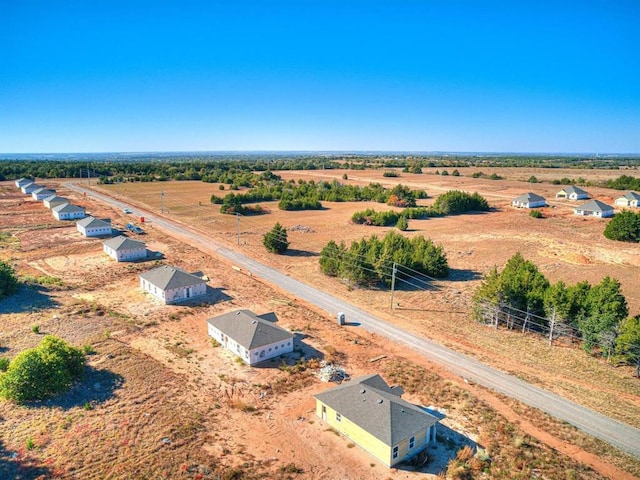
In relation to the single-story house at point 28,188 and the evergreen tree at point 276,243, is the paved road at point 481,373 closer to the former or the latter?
the evergreen tree at point 276,243

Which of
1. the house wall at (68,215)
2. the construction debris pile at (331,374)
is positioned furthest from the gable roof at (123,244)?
the construction debris pile at (331,374)

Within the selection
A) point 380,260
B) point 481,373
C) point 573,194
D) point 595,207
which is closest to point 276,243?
point 380,260

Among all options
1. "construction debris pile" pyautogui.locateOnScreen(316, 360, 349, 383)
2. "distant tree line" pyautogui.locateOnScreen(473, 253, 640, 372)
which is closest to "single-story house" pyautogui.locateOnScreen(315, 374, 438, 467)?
"construction debris pile" pyautogui.locateOnScreen(316, 360, 349, 383)

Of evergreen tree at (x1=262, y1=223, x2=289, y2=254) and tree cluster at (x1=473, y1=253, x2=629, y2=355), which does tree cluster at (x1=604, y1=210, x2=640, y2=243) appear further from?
evergreen tree at (x1=262, y1=223, x2=289, y2=254)

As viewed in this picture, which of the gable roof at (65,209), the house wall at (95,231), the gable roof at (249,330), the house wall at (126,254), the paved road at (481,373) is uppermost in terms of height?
the gable roof at (65,209)

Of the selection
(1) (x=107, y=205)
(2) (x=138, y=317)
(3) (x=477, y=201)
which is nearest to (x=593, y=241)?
(3) (x=477, y=201)

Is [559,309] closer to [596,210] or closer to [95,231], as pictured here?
[95,231]
